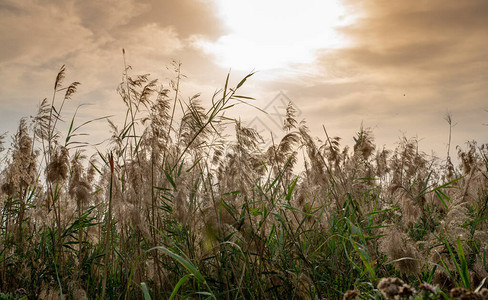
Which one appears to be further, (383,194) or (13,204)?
(383,194)

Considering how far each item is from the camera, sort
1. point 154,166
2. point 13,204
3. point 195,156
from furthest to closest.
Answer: point 13,204 → point 195,156 → point 154,166

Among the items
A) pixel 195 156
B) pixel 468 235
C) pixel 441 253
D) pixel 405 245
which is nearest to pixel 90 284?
pixel 195 156

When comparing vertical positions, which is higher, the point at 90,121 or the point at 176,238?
the point at 90,121

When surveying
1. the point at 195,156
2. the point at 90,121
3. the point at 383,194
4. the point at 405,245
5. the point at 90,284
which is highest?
the point at 90,121

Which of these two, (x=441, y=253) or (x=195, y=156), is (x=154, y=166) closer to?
(x=195, y=156)

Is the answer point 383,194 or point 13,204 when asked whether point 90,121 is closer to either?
point 13,204

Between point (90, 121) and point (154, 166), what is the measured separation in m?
0.89

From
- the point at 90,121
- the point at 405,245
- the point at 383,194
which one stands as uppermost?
the point at 90,121

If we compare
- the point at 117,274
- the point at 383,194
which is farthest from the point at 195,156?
the point at 383,194

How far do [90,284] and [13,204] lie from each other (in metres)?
1.90

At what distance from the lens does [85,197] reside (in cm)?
395

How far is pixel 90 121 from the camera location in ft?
12.8

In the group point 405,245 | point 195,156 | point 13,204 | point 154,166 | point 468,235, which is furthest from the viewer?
point 13,204

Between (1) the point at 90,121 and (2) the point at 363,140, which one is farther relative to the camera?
(2) the point at 363,140
